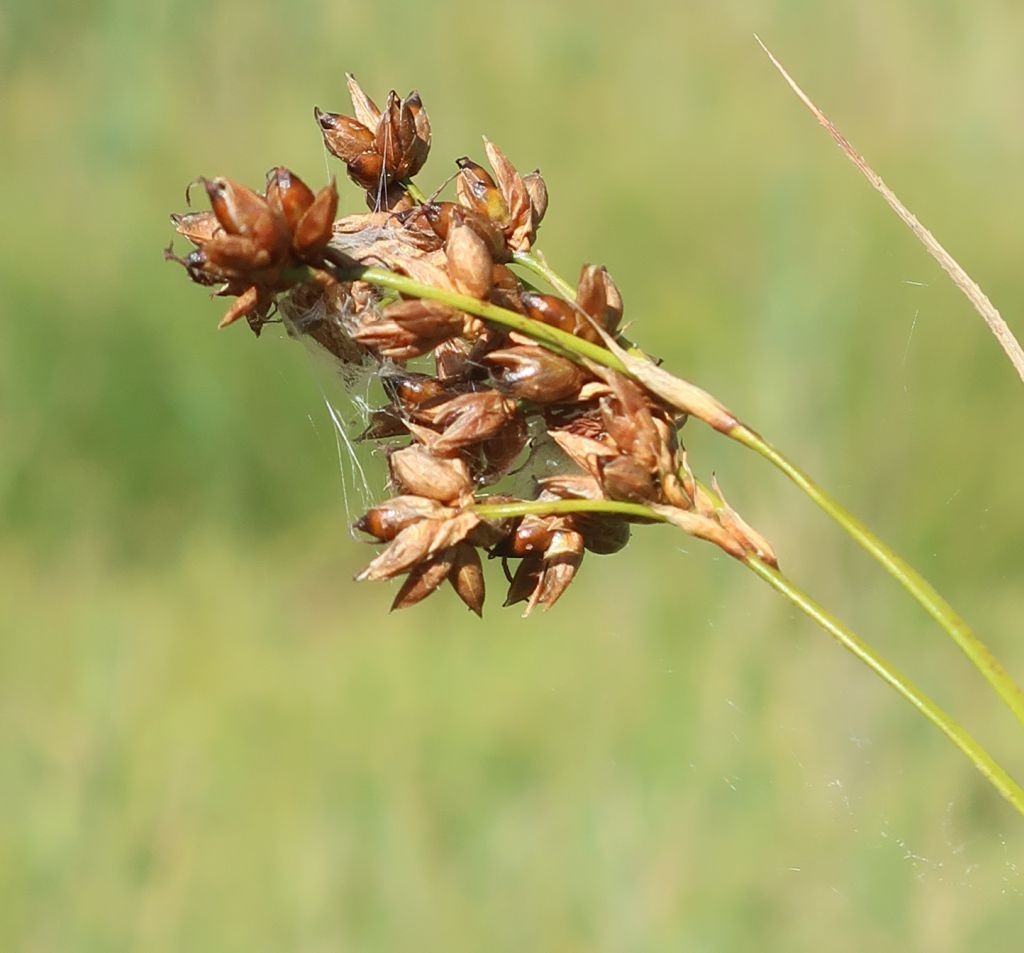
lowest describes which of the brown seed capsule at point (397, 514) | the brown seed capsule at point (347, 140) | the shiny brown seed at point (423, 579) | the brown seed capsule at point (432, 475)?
the shiny brown seed at point (423, 579)

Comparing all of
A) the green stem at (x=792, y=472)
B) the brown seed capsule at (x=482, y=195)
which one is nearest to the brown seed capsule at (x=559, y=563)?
the green stem at (x=792, y=472)

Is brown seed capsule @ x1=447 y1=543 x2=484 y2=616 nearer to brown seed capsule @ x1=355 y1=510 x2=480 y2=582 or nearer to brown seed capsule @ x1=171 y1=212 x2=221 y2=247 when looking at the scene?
brown seed capsule @ x1=355 y1=510 x2=480 y2=582

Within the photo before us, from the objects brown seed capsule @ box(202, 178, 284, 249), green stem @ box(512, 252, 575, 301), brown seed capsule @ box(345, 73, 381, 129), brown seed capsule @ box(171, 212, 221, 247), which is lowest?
green stem @ box(512, 252, 575, 301)

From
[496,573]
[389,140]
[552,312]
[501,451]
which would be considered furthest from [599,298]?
[496,573]

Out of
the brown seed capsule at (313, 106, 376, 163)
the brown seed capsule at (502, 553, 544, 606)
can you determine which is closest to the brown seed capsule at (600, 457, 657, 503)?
the brown seed capsule at (502, 553, 544, 606)

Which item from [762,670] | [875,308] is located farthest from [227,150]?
[762,670]

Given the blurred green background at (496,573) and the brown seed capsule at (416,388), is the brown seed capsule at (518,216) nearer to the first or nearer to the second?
the brown seed capsule at (416,388)
